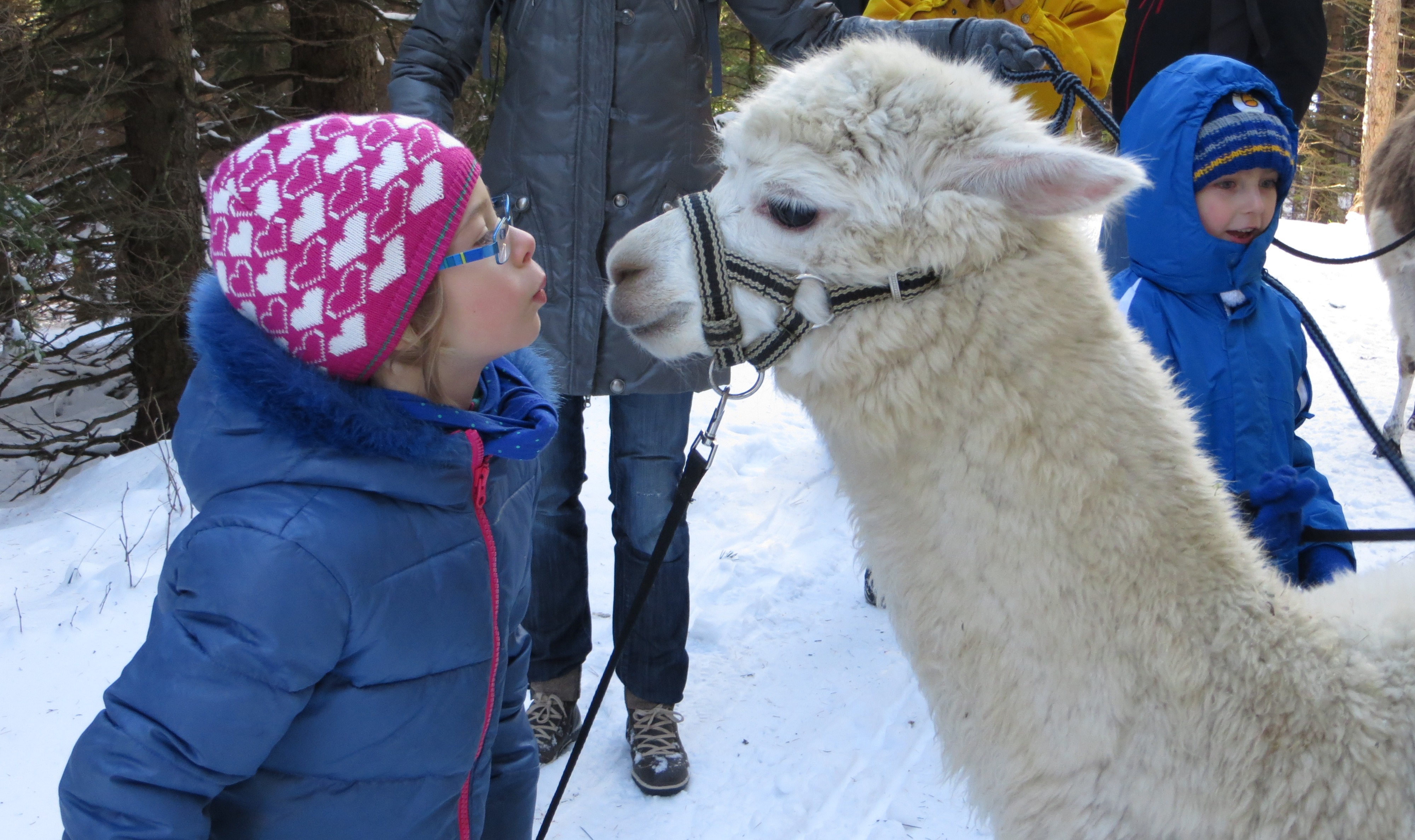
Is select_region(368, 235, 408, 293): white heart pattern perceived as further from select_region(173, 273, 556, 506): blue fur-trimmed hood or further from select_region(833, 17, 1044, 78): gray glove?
select_region(833, 17, 1044, 78): gray glove

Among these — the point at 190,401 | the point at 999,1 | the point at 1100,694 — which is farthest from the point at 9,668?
the point at 999,1

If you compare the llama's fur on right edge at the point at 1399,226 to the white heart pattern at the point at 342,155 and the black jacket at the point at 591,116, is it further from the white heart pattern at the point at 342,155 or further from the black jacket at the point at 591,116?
the white heart pattern at the point at 342,155

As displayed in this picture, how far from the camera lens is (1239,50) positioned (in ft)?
10.9

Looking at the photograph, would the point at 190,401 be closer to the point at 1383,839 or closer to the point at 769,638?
the point at 1383,839

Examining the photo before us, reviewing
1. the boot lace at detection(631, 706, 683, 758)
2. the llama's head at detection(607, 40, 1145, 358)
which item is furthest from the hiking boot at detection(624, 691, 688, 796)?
the llama's head at detection(607, 40, 1145, 358)

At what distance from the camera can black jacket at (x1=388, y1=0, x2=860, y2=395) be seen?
2.11 m

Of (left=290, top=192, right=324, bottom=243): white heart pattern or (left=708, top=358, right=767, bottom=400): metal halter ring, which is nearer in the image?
(left=290, top=192, right=324, bottom=243): white heart pattern

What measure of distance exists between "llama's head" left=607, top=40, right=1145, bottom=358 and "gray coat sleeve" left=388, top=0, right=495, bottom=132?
35.8 inches

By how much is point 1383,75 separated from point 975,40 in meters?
11.8

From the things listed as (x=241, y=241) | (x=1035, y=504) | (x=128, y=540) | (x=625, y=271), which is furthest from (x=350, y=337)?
(x=128, y=540)

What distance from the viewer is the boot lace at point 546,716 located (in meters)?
2.42

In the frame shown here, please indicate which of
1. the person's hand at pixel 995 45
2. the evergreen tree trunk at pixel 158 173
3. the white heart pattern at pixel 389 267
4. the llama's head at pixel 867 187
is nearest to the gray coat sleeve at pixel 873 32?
the person's hand at pixel 995 45

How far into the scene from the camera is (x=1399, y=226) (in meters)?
4.86

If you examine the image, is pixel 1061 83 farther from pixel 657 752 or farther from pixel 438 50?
pixel 657 752
